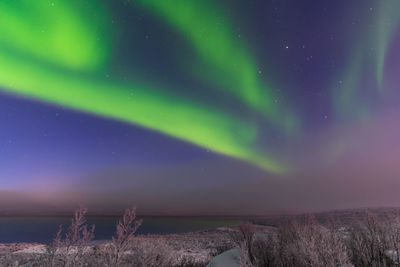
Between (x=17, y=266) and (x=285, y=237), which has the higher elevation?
(x=285, y=237)

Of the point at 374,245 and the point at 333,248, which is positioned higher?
the point at 333,248

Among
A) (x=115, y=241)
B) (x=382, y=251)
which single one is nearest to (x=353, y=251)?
(x=382, y=251)

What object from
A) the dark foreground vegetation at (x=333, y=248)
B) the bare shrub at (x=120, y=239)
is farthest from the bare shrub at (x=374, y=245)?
the bare shrub at (x=120, y=239)

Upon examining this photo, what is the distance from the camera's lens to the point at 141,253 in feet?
58.3

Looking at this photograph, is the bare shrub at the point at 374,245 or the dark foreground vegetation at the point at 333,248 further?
the bare shrub at the point at 374,245

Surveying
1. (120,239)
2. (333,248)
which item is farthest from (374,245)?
(120,239)

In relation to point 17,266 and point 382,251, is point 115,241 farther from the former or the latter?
point 17,266

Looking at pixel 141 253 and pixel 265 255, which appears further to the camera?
pixel 265 255

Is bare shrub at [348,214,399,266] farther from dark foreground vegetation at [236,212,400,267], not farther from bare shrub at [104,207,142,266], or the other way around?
bare shrub at [104,207,142,266]

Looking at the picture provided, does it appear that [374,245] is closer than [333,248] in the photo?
No

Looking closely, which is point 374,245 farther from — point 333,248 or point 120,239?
point 120,239

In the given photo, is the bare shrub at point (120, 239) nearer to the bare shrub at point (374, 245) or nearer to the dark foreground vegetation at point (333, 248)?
the dark foreground vegetation at point (333, 248)

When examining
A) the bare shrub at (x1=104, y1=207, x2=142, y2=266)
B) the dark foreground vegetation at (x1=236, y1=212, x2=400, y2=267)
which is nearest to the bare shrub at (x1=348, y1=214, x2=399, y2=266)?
the dark foreground vegetation at (x1=236, y1=212, x2=400, y2=267)

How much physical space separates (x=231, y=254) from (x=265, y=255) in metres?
3.78
